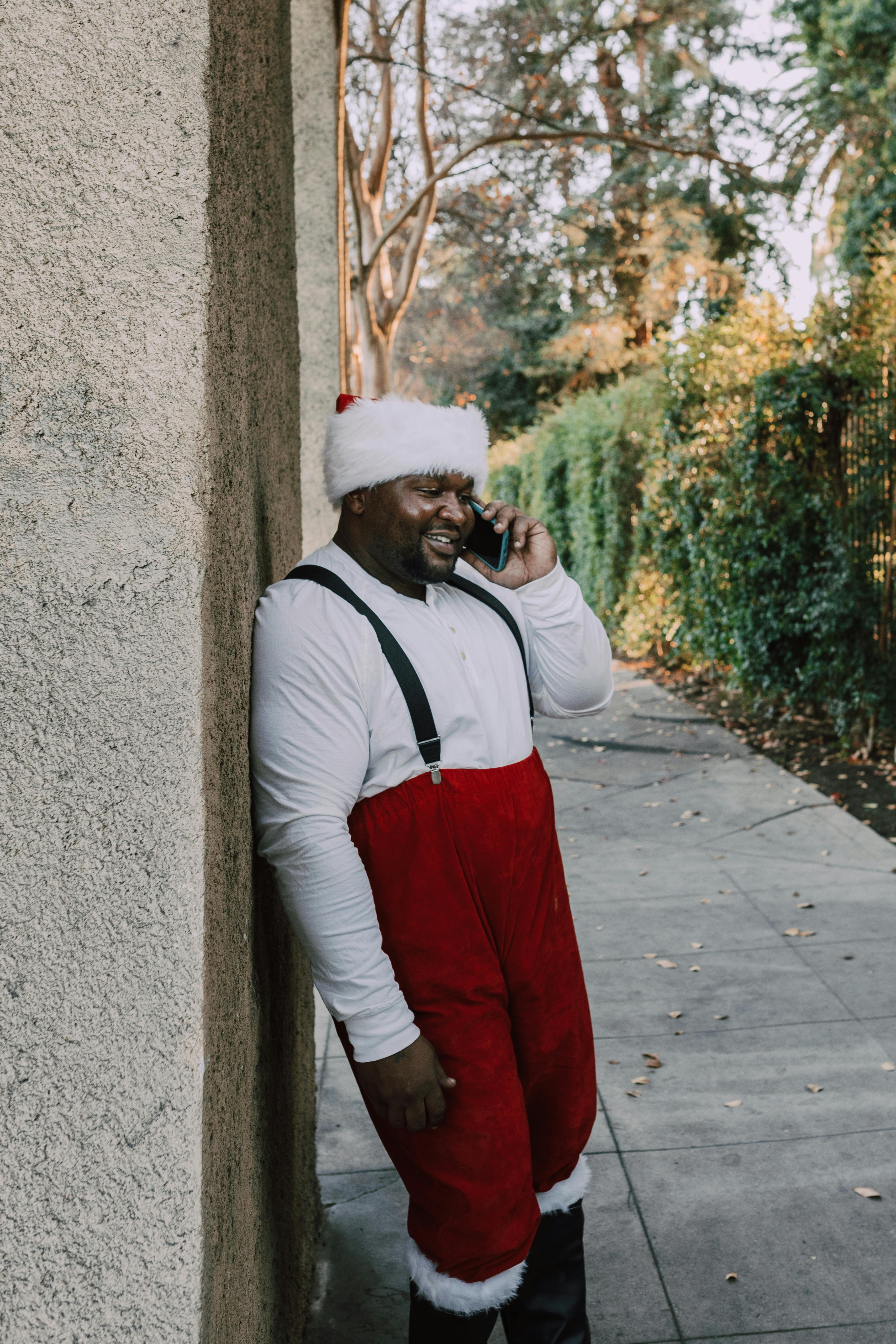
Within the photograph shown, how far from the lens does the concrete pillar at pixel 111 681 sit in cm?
127

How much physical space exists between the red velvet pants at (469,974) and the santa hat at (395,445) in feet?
1.89

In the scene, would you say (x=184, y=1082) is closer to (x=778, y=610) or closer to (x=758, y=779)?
(x=758, y=779)

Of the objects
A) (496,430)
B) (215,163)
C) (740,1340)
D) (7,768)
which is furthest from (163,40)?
(496,430)

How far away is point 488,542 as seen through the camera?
2.27 metres

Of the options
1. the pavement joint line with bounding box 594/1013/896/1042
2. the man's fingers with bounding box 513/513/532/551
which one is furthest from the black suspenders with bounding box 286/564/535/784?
the pavement joint line with bounding box 594/1013/896/1042

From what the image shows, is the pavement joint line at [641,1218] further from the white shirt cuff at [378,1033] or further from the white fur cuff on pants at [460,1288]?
the white shirt cuff at [378,1033]

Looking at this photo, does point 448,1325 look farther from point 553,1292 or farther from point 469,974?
point 469,974


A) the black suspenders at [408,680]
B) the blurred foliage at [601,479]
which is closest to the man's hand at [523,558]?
the black suspenders at [408,680]

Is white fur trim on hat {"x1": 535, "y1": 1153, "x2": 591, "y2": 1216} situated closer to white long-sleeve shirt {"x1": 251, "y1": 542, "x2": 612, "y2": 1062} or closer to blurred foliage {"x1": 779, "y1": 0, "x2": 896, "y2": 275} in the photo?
white long-sleeve shirt {"x1": 251, "y1": 542, "x2": 612, "y2": 1062}

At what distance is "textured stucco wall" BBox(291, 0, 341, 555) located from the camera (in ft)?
15.8

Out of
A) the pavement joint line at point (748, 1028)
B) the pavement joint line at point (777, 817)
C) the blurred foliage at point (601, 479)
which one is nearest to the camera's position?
the pavement joint line at point (748, 1028)

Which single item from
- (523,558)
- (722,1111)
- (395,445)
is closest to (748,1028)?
(722,1111)

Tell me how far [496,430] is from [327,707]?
2672 centimetres

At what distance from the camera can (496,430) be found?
91.2ft
